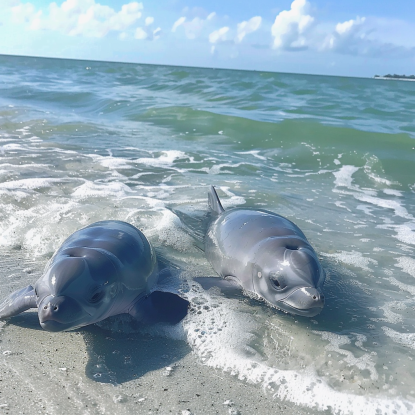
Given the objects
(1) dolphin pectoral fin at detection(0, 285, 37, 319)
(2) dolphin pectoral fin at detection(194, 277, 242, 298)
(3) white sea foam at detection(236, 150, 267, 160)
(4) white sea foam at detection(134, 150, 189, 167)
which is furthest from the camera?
(3) white sea foam at detection(236, 150, 267, 160)

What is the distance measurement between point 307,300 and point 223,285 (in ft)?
3.38

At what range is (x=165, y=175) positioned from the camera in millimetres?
8953

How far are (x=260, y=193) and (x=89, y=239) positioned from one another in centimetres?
441

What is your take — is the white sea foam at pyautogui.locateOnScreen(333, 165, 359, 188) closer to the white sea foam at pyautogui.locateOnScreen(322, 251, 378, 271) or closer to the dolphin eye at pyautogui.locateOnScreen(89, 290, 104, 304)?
the white sea foam at pyautogui.locateOnScreen(322, 251, 378, 271)

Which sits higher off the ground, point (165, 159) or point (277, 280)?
point (277, 280)

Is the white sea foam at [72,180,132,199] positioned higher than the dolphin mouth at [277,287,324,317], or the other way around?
the dolphin mouth at [277,287,324,317]

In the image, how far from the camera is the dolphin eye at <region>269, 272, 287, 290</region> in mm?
3830

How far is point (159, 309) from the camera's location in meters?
3.94

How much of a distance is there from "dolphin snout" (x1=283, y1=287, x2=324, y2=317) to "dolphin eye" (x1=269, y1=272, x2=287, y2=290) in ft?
0.45

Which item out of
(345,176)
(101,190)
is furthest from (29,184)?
(345,176)

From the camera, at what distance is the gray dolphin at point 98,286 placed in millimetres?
3160

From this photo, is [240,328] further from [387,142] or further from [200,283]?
[387,142]

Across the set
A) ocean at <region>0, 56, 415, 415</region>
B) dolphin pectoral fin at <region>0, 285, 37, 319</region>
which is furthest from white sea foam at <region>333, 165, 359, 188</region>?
dolphin pectoral fin at <region>0, 285, 37, 319</region>

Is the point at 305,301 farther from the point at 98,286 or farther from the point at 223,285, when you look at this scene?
the point at 98,286
